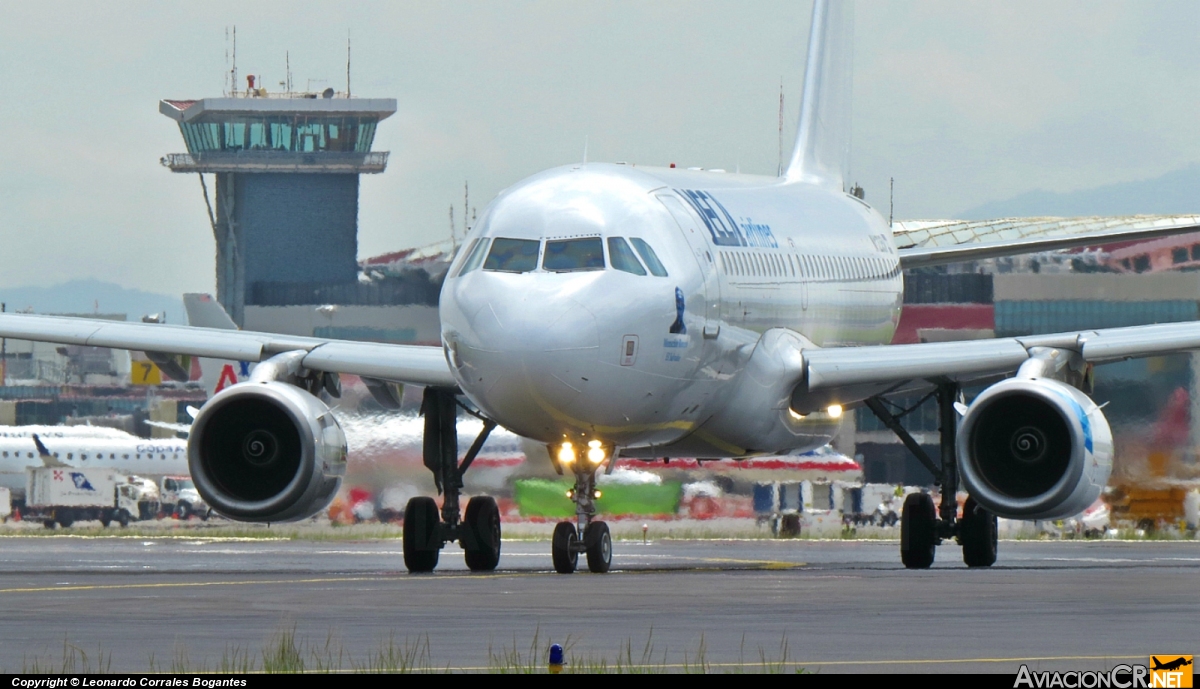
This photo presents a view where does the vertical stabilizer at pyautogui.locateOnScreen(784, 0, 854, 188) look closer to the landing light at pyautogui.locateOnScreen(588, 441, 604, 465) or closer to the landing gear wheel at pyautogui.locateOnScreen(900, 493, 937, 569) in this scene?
the landing gear wheel at pyautogui.locateOnScreen(900, 493, 937, 569)

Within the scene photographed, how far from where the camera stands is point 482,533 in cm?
2820

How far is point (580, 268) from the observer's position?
23797mm

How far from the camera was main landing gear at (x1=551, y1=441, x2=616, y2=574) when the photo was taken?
25.3 meters

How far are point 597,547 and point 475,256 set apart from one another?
3.68 meters

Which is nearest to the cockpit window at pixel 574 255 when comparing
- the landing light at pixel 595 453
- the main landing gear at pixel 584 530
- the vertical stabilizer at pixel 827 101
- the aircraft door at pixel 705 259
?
the aircraft door at pixel 705 259

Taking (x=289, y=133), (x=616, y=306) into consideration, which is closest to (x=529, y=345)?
(x=616, y=306)

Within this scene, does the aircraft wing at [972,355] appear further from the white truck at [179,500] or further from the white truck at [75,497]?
the white truck at [75,497]

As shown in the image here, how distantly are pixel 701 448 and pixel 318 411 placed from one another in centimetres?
499

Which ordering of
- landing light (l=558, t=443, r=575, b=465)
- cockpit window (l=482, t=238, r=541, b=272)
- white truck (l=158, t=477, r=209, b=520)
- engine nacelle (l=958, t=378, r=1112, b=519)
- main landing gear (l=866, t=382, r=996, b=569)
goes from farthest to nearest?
1. white truck (l=158, t=477, r=209, b=520)
2. main landing gear (l=866, t=382, r=996, b=569)
3. landing light (l=558, t=443, r=575, b=465)
4. engine nacelle (l=958, t=378, r=1112, b=519)
5. cockpit window (l=482, t=238, r=541, b=272)

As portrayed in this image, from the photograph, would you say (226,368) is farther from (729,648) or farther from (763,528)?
(729,648)

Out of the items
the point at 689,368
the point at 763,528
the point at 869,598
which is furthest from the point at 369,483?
the point at 869,598

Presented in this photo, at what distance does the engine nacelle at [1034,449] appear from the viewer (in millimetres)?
25188

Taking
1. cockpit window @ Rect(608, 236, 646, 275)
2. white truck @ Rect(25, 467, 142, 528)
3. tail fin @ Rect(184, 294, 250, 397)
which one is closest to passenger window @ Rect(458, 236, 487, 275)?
cockpit window @ Rect(608, 236, 646, 275)

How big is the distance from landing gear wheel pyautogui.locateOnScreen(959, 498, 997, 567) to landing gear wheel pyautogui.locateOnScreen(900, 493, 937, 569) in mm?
413
